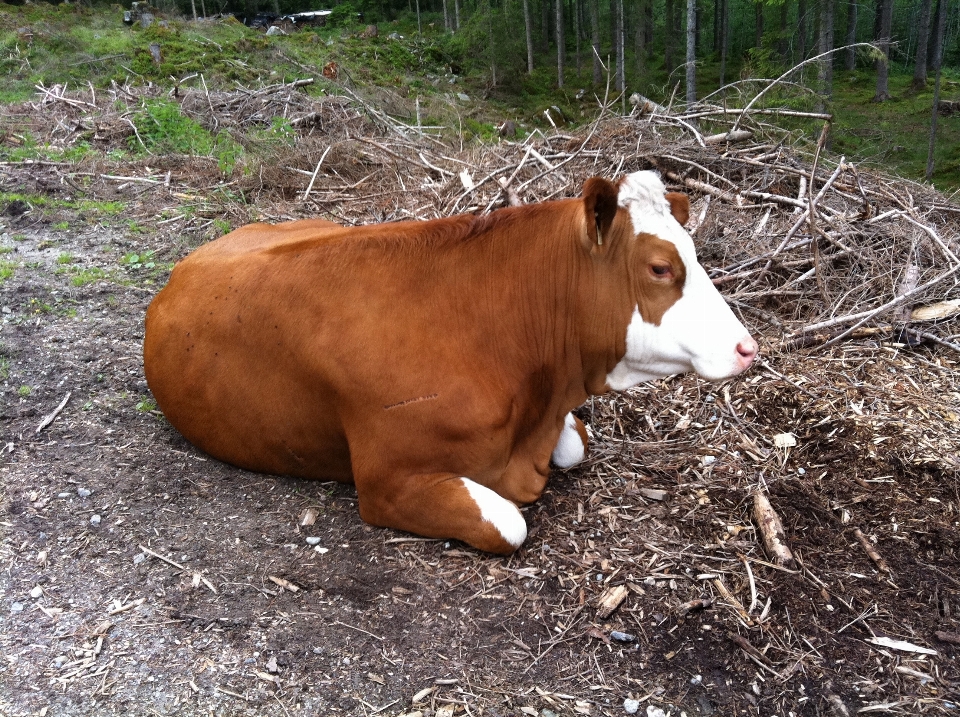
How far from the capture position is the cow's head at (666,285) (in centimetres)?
328

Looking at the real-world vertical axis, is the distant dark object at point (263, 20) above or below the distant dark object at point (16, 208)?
above

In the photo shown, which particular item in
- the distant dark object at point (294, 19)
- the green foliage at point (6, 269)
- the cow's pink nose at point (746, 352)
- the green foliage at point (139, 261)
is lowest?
the green foliage at point (139, 261)

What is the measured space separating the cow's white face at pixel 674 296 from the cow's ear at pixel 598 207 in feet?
0.42

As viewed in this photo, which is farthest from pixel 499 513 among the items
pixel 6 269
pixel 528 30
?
pixel 528 30

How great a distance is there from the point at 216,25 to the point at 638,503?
29.5 metres

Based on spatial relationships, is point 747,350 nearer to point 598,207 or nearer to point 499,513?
point 598,207

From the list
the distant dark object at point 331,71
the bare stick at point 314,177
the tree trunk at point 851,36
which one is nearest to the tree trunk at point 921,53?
the tree trunk at point 851,36

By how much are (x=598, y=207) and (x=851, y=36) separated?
93.7ft

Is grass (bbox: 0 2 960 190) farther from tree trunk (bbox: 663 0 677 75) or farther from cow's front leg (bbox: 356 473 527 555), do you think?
cow's front leg (bbox: 356 473 527 555)

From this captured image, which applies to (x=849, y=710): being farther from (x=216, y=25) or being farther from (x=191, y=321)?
(x=216, y=25)

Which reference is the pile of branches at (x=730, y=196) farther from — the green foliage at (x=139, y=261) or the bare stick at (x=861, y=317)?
the green foliage at (x=139, y=261)

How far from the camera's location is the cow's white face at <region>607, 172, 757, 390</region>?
328 cm

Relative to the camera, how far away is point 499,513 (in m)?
3.47

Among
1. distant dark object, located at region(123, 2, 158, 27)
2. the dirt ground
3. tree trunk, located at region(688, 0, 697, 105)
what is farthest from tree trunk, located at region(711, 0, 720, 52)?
the dirt ground
